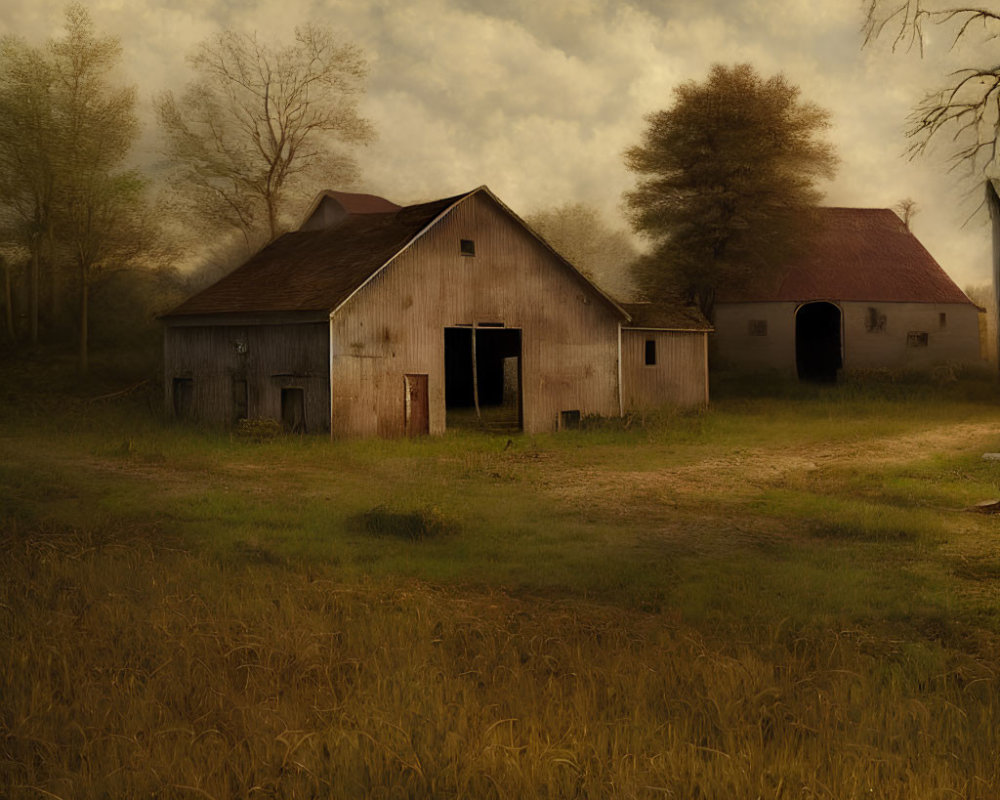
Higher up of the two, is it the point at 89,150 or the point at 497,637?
the point at 89,150

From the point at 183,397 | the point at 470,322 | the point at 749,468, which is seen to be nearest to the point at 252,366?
the point at 183,397

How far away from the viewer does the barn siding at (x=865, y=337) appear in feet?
133

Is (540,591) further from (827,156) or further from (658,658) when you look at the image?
(827,156)

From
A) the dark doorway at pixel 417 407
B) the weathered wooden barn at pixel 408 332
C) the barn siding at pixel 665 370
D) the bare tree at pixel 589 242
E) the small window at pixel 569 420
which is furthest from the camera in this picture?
the bare tree at pixel 589 242

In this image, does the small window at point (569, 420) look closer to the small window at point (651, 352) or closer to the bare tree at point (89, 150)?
the small window at point (651, 352)

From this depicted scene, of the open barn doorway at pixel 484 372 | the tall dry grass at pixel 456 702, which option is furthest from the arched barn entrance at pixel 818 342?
the tall dry grass at pixel 456 702

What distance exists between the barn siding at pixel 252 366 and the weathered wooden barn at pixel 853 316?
75.9ft

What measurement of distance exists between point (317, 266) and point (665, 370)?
11.7 meters

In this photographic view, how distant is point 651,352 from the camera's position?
30266 mm

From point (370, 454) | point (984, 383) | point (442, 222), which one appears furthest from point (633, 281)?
point (370, 454)

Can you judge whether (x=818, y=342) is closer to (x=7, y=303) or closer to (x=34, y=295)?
(x=34, y=295)

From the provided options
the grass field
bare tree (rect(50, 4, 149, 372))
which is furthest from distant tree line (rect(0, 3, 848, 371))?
the grass field

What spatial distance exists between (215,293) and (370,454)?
36.2ft

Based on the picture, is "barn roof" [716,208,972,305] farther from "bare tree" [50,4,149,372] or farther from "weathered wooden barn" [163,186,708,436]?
"bare tree" [50,4,149,372]
